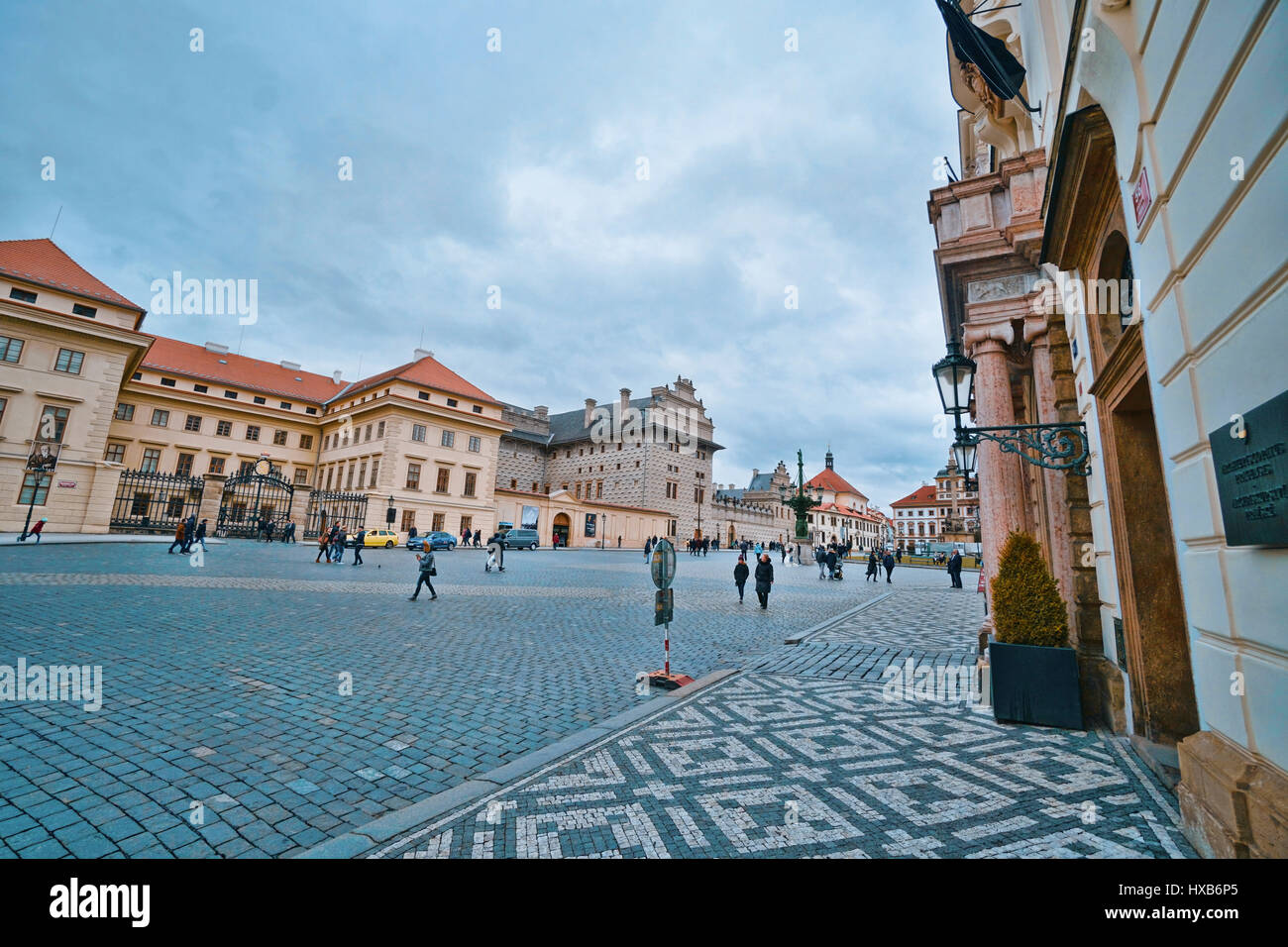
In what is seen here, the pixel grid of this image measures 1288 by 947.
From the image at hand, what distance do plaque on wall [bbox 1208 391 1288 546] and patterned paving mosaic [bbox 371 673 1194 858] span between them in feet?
6.02

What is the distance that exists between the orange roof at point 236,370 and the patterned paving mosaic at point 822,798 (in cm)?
5832

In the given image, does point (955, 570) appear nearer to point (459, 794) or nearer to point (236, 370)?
point (459, 794)

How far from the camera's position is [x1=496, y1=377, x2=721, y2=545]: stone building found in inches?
2498

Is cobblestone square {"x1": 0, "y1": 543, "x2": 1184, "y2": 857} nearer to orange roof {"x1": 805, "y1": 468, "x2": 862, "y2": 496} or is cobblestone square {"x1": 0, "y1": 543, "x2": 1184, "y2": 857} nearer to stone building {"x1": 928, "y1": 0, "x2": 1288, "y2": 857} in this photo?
stone building {"x1": 928, "y1": 0, "x2": 1288, "y2": 857}

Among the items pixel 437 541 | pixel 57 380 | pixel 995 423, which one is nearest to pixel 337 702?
pixel 995 423

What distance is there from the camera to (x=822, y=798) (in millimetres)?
3551

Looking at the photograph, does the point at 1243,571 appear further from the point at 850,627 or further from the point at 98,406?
the point at 98,406

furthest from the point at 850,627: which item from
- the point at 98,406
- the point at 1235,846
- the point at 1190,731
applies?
the point at 98,406

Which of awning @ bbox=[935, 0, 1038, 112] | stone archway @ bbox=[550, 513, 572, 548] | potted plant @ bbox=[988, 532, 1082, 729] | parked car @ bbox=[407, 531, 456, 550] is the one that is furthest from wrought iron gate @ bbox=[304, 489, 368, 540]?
potted plant @ bbox=[988, 532, 1082, 729]

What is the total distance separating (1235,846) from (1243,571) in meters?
1.25

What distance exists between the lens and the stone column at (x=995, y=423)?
348 inches

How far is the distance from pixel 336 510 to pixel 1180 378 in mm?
45498

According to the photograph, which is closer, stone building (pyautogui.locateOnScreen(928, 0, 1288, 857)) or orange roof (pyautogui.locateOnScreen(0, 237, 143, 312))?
stone building (pyautogui.locateOnScreen(928, 0, 1288, 857))

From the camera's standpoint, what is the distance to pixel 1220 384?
2742 mm
